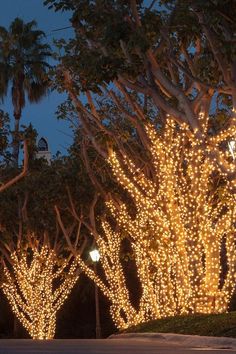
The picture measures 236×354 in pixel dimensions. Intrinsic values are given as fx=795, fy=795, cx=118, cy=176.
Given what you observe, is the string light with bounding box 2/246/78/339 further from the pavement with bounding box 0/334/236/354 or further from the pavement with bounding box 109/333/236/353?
the pavement with bounding box 109/333/236/353

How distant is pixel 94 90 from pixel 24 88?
23011 mm

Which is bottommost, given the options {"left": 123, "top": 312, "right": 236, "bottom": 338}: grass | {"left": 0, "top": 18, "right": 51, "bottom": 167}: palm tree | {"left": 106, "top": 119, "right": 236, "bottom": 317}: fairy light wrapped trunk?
{"left": 123, "top": 312, "right": 236, "bottom": 338}: grass

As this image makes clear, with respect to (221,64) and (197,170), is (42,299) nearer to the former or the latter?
(197,170)

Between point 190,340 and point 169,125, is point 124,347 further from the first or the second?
point 169,125

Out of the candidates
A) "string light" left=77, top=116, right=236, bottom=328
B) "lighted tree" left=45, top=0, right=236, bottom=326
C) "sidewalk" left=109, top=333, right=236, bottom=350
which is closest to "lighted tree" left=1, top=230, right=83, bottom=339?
"lighted tree" left=45, top=0, right=236, bottom=326

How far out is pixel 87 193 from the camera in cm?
3162

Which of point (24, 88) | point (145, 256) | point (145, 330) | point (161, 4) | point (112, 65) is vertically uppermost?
point (24, 88)

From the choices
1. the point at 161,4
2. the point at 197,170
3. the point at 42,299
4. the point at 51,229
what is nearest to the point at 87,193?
the point at 51,229

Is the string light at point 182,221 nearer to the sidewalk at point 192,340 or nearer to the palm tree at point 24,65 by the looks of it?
the sidewalk at point 192,340

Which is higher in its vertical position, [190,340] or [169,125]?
[169,125]

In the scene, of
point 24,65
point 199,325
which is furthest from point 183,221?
point 24,65

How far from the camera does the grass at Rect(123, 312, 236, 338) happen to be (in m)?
16.9

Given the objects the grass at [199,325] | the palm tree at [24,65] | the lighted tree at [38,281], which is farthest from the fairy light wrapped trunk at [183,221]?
the palm tree at [24,65]

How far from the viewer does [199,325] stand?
18.3 meters
